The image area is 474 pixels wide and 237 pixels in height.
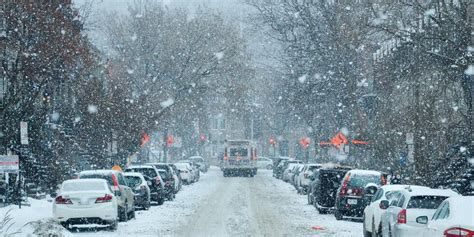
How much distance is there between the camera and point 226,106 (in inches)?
2731

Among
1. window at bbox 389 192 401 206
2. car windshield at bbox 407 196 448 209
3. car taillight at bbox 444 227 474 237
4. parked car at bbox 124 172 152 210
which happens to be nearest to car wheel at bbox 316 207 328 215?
parked car at bbox 124 172 152 210

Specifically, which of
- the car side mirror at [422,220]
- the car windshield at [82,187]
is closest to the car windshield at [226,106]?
the car windshield at [82,187]

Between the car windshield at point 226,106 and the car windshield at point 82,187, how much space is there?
0.58 meters

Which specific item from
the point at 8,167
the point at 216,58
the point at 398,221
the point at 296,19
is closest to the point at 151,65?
the point at 216,58

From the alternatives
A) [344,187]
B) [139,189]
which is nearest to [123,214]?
[139,189]

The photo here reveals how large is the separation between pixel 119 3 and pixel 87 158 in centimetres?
7621

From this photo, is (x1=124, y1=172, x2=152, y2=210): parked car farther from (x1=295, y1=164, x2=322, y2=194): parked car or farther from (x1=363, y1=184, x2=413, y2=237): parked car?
(x1=295, y1=164, x2=322, y2=194): parked car

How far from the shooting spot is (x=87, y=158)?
1892 inches

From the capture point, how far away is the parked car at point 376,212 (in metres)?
20.4

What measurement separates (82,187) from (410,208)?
9943 millimetres

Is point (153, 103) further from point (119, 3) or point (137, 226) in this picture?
point (119, 3)

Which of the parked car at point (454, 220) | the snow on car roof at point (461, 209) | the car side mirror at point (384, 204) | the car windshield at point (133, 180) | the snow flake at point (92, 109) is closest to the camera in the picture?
the parked car at point (454, 220)

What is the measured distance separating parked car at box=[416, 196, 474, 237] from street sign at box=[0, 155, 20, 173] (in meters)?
17.4

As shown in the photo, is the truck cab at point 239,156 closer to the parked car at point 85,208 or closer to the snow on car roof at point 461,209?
the parked car at point 85,208
